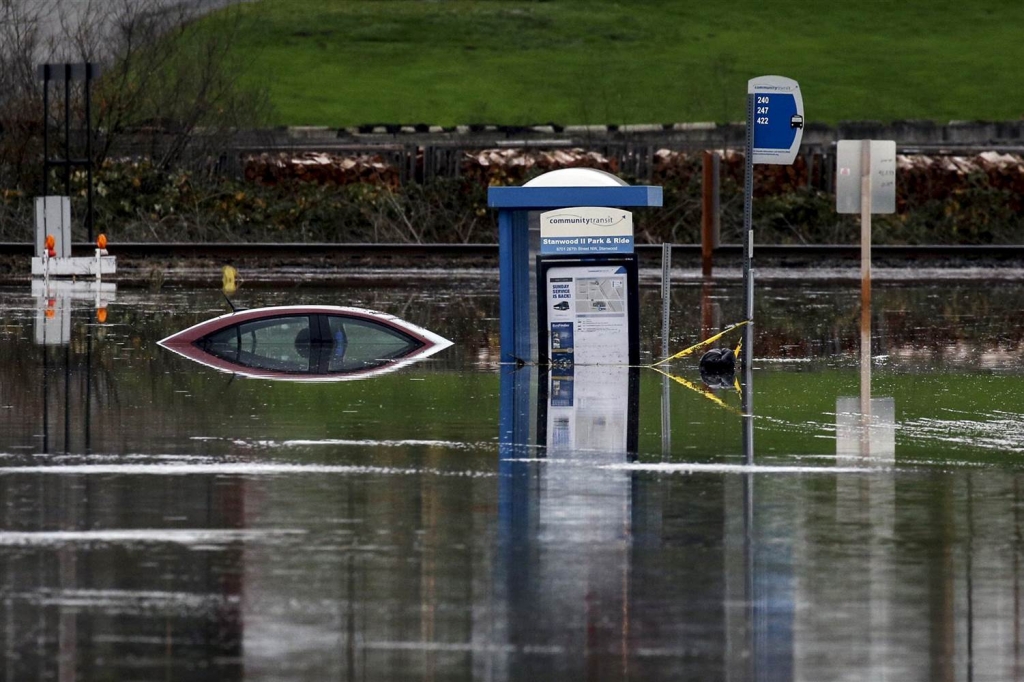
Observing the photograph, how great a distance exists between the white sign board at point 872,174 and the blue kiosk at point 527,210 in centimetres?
779

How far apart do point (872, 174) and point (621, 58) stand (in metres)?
59.1

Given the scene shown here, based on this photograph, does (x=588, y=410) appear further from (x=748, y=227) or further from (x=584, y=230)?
(x=748, y=227)

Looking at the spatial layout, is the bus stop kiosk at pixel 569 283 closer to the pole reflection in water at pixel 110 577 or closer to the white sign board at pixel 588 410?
the white sign board at pixel 588 410

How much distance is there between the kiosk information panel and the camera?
62.5ft

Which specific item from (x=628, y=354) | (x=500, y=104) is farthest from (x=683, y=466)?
(x=500, y=104)

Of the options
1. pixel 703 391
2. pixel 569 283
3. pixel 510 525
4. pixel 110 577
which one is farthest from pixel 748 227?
pixel 110 577

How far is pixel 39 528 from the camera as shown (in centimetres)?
1055

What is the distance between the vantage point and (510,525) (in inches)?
422

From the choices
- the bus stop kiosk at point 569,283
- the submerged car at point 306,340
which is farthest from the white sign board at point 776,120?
the submerged car at point 306,340

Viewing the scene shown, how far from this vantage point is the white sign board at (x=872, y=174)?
26.3 m

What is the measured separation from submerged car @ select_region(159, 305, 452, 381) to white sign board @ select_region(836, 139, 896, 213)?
7085 millimetres

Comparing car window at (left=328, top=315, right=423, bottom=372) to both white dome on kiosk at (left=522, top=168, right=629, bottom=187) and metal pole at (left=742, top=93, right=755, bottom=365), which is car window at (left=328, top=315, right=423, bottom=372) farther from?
metal pole at (left=742, top=93, right=755, bottom=365)

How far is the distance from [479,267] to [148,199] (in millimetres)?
10115

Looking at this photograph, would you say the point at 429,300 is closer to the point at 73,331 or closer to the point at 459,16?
the point at 73,331
